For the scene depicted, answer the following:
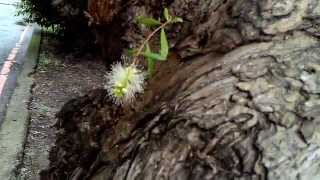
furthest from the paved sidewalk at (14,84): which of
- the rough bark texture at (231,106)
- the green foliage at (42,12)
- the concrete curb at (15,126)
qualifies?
the rough bark texture at (231,106)

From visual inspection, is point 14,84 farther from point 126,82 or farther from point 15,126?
point 126,82

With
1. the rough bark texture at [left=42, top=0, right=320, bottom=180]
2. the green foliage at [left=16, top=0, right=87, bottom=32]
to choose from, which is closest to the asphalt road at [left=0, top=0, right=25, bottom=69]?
the green foliage at [left=16, top=0, right=87, bottom=32]

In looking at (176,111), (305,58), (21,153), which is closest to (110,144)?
(176,111)

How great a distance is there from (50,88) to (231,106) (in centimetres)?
434

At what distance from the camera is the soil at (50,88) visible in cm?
376

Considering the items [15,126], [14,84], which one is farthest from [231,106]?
[14,84]

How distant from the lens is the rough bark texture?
0.95 meters

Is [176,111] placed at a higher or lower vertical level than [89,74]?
higher

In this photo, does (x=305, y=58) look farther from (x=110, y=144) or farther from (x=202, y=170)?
(x=110, y=144)

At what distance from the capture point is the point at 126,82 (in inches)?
48.3

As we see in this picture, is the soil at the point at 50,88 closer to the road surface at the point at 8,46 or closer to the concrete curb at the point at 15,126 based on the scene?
the concrete curb at the point at 15,126

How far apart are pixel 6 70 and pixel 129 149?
504 centimetres

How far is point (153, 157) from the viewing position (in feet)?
3.58

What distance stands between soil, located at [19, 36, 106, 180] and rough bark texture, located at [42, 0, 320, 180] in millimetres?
1890
